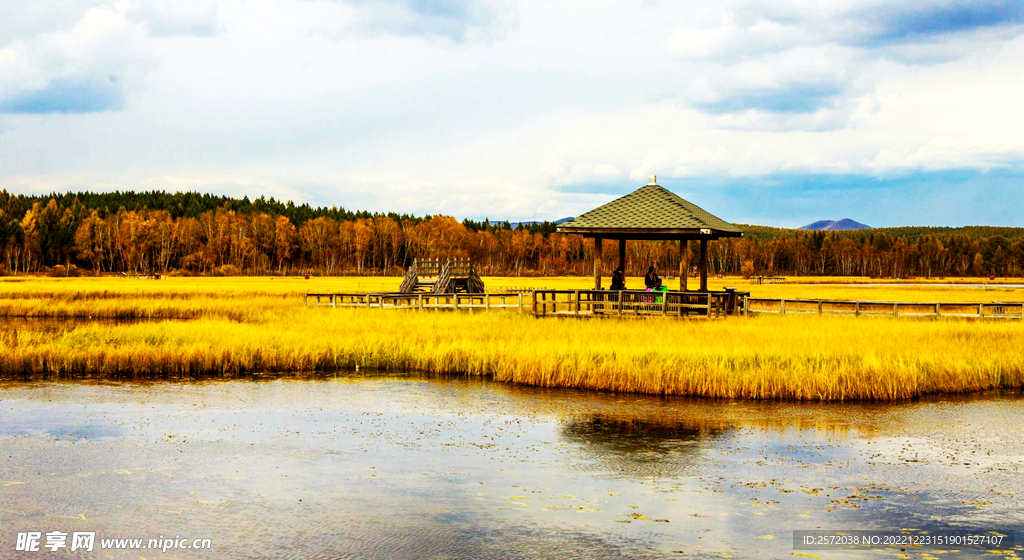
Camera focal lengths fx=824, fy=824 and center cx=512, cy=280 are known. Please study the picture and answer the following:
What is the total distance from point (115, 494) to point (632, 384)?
439 inches

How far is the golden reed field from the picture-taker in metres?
18.2

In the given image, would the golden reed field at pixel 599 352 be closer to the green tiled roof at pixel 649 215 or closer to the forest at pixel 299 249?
the green tiled roof at pixel 649 215

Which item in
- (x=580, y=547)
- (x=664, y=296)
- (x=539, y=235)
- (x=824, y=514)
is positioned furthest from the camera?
(x=539, y=235)

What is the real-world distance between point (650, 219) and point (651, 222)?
1.37 ft

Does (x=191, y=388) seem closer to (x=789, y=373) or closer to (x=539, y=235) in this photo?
(x=789, y=373)

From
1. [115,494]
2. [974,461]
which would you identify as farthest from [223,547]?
[974,461]

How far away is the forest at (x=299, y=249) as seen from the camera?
144500 mm

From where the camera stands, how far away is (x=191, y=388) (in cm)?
1909

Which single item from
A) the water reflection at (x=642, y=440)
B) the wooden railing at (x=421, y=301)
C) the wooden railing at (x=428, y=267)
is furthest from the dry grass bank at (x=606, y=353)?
the wooden railing at (x=428, y=267)

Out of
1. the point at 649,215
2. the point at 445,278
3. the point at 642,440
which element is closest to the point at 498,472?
the point at 642,440

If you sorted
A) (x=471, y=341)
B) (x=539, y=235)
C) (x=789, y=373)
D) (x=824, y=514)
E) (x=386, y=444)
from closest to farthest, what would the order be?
1. (x=824, y=514)
2. (x=386, y=444)
3. (x=789, y=373)
4. (x=471, y=341)
5. (x=539, y=235)

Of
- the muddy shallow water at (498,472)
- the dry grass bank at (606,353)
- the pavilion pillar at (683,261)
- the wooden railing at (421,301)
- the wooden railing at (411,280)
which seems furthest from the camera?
the wooden railing at (411,280)

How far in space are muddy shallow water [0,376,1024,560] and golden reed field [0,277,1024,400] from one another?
1.04 metres

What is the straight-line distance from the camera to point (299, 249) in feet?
544
